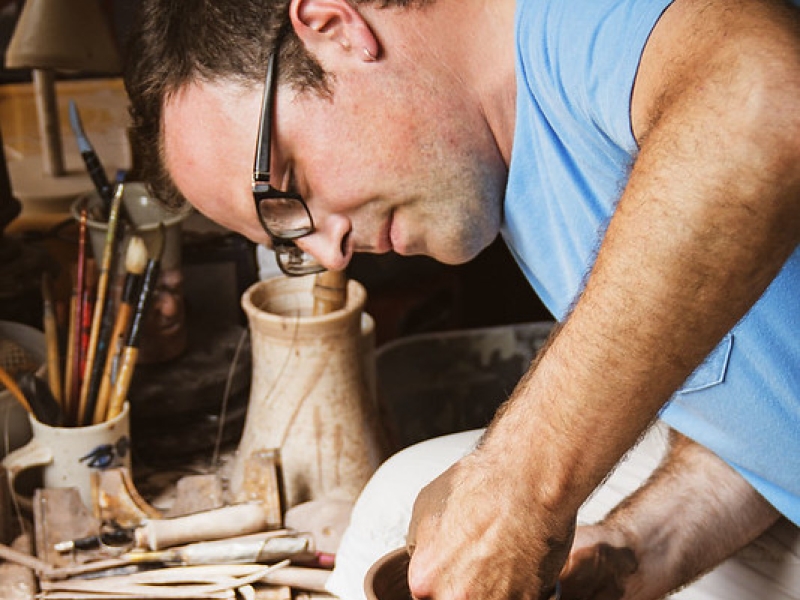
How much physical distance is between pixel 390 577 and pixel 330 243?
396 mm

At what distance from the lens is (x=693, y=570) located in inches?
48.4

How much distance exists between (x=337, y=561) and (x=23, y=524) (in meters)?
0.58

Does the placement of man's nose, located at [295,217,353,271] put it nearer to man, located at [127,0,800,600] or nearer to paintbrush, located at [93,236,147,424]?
man, located at [127,0,800,600]

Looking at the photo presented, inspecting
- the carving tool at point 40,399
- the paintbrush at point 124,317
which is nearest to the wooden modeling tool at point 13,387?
the carving tool at point 40,399

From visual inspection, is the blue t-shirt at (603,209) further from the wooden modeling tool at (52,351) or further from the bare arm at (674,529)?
the wooden modeling tool at (52,351)

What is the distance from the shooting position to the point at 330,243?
120cm

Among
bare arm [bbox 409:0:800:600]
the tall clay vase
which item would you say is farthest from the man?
the tall clay vase

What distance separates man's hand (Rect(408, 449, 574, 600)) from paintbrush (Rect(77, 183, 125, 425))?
920 millimetres

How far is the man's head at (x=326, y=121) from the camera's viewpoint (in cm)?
103

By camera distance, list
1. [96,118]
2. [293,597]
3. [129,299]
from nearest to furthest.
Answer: [293,597] → [129,299] → [96,118]

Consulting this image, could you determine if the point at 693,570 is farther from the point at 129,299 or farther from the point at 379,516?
the point at 129,299

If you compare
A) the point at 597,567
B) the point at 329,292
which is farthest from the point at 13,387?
the point at 597,567

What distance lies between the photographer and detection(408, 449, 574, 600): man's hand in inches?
33.1

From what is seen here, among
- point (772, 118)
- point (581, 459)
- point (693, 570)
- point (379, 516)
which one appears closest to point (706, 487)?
point (693, 570)
